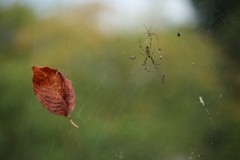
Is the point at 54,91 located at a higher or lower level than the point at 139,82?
lower

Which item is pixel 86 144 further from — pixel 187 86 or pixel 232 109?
pixel 232 109

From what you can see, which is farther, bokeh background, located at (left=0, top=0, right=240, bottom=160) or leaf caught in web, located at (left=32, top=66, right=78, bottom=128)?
bokeh background, located at (left=0, top=0, right=240, bottom=160)

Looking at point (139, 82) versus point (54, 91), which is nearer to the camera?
point (54, 91)

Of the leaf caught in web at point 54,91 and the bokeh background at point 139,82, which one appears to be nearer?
the leaf caught in web at point 54,91
